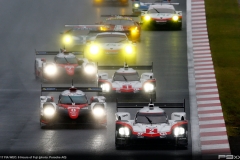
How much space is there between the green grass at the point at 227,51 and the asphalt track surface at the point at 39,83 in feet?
5.31

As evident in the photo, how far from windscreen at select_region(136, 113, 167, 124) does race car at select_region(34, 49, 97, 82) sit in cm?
1318

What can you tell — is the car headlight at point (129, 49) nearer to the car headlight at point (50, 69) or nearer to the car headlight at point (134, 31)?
the car headlight at point (50, 69)

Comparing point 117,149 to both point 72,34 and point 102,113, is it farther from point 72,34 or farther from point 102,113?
point 72,34

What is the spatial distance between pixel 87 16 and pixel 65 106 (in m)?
29.1

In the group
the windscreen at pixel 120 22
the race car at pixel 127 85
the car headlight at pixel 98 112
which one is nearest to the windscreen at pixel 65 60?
the race car at pixel 127 85

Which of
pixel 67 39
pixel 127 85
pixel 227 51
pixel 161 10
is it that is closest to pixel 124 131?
pixel 127 85

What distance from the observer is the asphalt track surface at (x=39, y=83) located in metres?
30.4

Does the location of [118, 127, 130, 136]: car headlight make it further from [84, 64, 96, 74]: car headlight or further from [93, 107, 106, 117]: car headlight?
[84, 64, 96, 74]: car headlight

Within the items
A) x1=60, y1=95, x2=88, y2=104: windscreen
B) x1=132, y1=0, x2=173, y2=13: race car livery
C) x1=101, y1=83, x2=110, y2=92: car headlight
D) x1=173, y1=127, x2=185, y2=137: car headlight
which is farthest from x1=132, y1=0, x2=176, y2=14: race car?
x1=173, y1=127, x2=185, y2=137: car headlight

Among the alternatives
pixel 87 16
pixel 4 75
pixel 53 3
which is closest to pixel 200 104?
pixel 4 75

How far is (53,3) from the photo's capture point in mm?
67438

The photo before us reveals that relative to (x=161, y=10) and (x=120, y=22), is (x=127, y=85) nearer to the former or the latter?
(x=120, y=22)

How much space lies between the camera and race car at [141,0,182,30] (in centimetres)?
5647

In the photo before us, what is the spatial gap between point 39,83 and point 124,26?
37.2 feet
